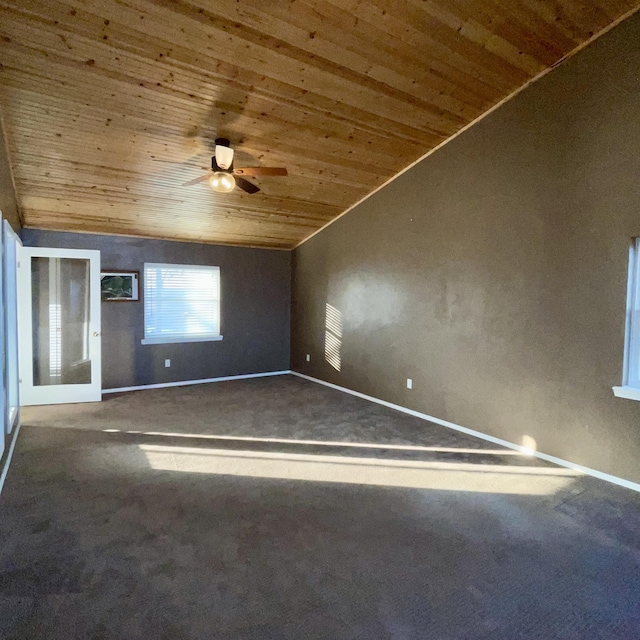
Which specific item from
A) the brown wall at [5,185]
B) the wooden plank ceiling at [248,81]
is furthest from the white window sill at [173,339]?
the brown wall at [5,185]

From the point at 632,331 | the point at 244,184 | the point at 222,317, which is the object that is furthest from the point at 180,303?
the point at 632,331

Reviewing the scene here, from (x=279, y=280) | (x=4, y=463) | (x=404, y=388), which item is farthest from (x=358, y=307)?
(x=4, y=463)

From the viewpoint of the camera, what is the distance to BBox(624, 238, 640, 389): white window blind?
319 cm

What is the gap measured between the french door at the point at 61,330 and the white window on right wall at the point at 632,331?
19.5 ft

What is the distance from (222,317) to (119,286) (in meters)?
1.69

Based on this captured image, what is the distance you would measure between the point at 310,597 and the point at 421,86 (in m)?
4.02

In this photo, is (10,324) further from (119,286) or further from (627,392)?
(627,392)

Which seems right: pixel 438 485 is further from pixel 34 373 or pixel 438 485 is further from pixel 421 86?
pixel 34 373

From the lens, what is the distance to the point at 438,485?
3.14m

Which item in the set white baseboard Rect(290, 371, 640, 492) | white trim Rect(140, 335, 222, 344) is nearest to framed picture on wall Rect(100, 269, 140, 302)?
white trim Rect(140, 335, 222, 344)

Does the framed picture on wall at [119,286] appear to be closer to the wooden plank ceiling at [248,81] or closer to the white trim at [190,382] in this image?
the wooden plank ceiling at [248,81]

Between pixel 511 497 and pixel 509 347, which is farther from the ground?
pixel 509 347

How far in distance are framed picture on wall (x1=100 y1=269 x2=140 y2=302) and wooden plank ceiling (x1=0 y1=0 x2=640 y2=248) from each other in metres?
1.16

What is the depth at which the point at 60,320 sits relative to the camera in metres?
5.48
